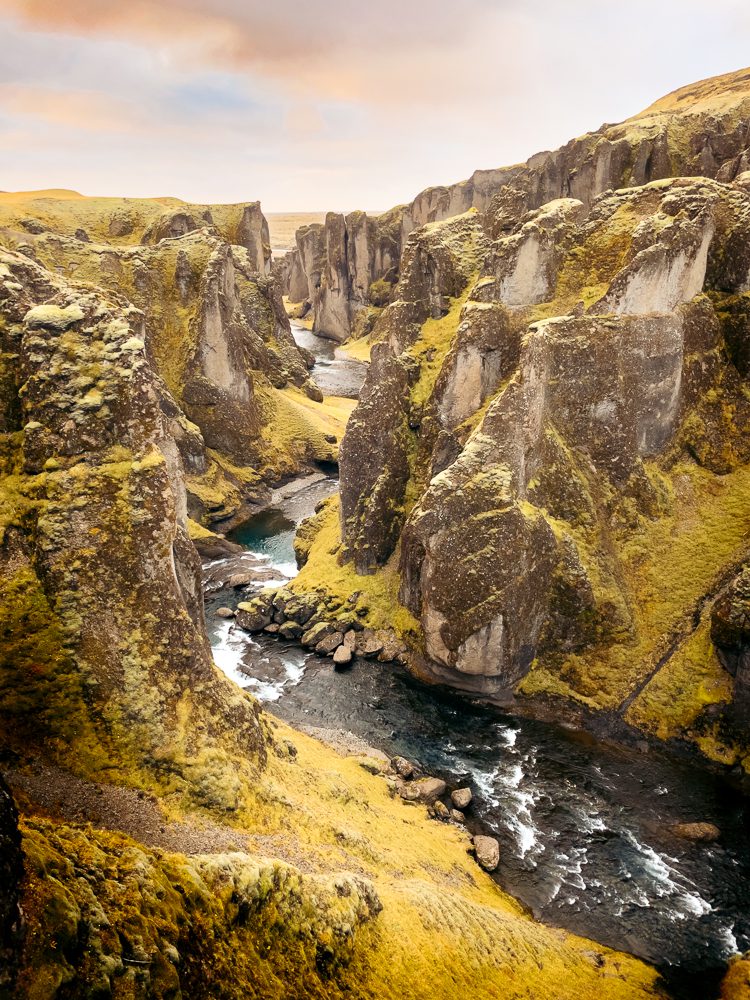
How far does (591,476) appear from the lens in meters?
46.0

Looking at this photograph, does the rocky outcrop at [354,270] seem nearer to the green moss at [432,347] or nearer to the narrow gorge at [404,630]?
the narrow gorge at [404,630]

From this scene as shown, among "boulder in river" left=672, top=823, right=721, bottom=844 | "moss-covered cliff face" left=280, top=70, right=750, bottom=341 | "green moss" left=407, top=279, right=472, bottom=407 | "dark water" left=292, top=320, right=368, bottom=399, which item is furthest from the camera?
"dark water" left=292, top=320, right=368, bottom=399

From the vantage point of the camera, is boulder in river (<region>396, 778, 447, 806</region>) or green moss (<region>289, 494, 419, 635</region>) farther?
green moss (<region>289, 494, 419, 635</region>)

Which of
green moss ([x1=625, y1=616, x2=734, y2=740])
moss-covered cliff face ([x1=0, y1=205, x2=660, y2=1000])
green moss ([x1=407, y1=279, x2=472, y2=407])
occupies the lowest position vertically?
green moss ([x1=625, y1=616, x2=734, y2=740])

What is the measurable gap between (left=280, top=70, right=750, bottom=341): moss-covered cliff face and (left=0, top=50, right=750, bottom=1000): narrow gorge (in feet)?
48.5

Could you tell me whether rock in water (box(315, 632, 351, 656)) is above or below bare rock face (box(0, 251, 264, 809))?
below

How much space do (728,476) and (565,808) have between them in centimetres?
2706

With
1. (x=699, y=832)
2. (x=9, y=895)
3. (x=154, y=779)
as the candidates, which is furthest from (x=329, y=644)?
(x=9, y=895)

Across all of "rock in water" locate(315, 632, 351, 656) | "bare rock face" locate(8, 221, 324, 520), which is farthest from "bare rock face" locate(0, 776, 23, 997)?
"bare rock face" locate(8, 221, 324, 520)

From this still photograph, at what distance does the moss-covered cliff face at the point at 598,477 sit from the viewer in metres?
41.2

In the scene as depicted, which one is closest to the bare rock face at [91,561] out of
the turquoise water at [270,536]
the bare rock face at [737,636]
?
the bare rock face at [737,636]

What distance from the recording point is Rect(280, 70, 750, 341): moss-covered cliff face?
90062 mm

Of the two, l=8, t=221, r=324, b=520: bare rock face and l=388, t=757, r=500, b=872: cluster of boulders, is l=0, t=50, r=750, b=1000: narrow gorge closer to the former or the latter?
l=388, t=757, r=500, b=872: cluster of boulders

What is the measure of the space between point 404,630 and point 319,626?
6.63 meters
